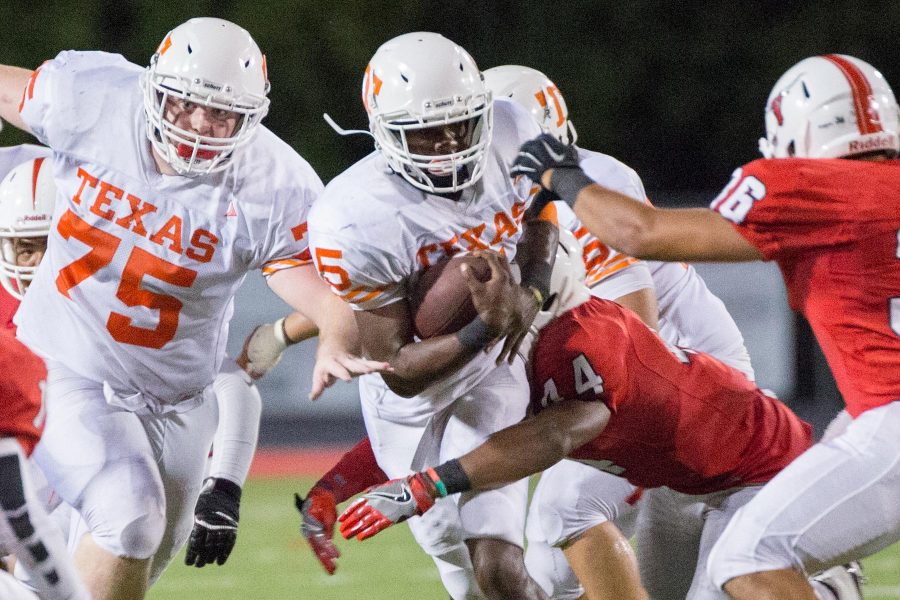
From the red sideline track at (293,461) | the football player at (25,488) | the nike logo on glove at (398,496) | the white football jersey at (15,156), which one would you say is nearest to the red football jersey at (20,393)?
the football player at (25,488)

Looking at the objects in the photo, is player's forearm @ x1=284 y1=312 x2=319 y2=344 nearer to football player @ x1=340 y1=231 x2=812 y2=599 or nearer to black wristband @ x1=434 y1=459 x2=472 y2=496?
football player @ x1=340 y1=231 x2=812 y2=599

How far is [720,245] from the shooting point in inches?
112

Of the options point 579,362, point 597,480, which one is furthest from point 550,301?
point 597,480

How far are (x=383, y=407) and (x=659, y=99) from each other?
22.9 ft

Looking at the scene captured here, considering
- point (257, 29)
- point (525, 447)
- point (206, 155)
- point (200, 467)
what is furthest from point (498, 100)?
point (257, 29)

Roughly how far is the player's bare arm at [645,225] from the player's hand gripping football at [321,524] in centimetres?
100

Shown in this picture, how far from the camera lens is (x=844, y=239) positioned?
109 inches

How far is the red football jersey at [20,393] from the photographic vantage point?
2.52 metres

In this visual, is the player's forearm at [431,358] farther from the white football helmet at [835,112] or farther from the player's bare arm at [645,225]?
the white football helmet at [835,112]

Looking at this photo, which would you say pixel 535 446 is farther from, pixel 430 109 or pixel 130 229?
pixel 130 229

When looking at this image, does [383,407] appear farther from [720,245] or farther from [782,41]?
[782,41]

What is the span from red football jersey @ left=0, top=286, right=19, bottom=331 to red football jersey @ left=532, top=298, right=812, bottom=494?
1545 mm

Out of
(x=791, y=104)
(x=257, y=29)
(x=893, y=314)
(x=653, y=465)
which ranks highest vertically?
(x=791, y=104)

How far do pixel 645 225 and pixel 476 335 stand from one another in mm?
460
